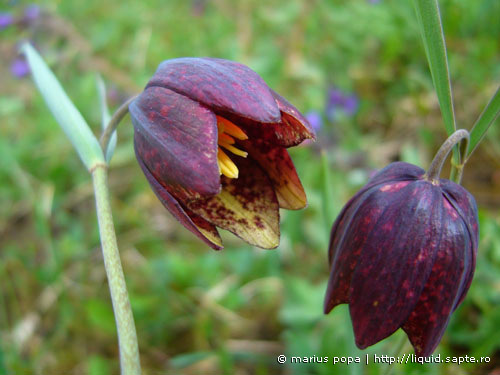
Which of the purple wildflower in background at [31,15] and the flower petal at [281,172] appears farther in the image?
the purple wildflower in background at [31,15]

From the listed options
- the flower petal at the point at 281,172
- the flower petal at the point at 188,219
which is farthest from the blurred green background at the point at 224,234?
the flower petal at the point at 188,219

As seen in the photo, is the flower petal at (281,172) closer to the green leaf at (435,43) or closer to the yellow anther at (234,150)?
the yellow anther at (234,150)

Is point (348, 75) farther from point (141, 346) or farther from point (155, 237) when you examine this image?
point (141, 346)

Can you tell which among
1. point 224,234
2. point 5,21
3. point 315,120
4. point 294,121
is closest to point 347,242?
point 294,121

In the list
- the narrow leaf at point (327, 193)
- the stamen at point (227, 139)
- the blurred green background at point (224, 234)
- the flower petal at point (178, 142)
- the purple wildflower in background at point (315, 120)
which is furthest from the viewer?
the purple wildflower in background at point (315, 120)

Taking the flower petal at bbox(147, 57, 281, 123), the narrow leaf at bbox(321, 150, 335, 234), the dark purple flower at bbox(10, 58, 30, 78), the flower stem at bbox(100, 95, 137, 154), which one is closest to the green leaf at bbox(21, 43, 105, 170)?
the flower stem at bbox(100, 95, 137, 154)

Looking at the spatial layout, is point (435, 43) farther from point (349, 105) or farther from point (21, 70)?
point (21, 70)

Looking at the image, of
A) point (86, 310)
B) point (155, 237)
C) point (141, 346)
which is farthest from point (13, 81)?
point (141, 346)
